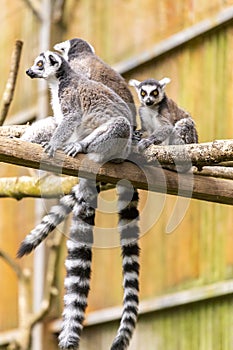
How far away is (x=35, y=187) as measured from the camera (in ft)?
24.0

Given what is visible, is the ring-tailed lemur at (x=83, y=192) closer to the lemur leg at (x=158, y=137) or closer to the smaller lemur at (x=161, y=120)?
the lemur leg at (x=158, y=137)

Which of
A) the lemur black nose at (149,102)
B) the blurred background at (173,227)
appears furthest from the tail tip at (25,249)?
the blurred background at (173,227)

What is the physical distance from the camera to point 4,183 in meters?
7.41

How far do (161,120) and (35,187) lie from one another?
1.09 metres

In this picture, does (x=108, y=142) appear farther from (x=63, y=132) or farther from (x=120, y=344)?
(x=120, y=344)

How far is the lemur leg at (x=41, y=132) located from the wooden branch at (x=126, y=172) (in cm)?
52

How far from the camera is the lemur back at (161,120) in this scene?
21.5ft

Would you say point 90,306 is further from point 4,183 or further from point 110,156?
point 110,156

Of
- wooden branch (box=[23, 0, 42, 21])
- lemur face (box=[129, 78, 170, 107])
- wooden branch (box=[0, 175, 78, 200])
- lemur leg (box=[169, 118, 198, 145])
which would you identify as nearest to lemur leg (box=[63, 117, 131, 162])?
lemur leg (box=[169, 118, 198, 145])

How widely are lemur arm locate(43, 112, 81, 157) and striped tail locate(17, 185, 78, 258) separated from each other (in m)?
0.51

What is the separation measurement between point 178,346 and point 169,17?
111 inches

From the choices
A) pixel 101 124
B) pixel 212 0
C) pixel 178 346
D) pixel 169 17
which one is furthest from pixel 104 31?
pixel 101 124

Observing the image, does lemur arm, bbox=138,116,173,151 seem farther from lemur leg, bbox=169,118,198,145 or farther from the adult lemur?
the adult lemur

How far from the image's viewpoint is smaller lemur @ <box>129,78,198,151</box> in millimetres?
6543
